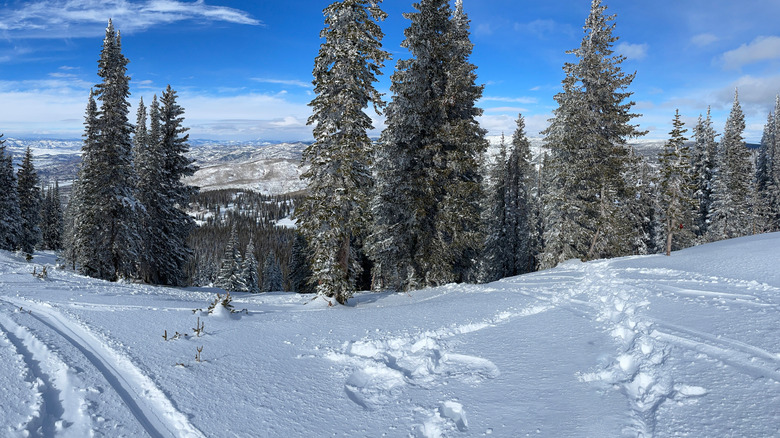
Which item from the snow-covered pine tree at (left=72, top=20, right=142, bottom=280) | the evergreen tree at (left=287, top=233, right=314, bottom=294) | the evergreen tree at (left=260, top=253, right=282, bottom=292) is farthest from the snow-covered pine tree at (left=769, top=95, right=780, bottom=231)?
the snow-covered pine tree at (left=72, top=20, right=142, bottom=280)

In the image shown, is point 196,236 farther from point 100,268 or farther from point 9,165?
point 100,268

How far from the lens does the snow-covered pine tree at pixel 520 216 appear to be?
33.8 meters

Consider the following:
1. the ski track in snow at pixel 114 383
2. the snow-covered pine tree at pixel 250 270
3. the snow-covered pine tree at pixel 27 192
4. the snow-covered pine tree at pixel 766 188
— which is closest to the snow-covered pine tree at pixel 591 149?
the ski track in snow at pixel 114 383

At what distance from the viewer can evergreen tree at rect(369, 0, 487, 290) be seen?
651 inches

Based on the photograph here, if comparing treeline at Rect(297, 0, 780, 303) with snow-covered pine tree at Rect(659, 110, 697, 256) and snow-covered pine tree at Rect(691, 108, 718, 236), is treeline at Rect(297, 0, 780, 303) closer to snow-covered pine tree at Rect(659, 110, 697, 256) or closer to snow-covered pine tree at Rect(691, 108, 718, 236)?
snow-covered pine tree at Rect(659, 110, 697, 256)

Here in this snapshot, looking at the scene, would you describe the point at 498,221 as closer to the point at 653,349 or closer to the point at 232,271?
the point at 653,349

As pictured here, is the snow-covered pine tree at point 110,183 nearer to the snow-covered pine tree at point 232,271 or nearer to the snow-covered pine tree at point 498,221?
the snow-covered pine tree at point 232,271

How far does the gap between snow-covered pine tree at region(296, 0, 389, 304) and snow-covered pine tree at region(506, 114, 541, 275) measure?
2249 cm

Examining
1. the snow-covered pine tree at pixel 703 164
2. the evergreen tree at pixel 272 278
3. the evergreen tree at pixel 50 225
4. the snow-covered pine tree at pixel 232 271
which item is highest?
the snow-covered pine tree at pixel 703 164

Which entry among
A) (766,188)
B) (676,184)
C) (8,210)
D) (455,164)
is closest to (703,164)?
(766,188)

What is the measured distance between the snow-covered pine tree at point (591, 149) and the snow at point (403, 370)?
44.7ft

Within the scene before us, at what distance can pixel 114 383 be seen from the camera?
16.2 ft

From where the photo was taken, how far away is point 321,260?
13930 mm

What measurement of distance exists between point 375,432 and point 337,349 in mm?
2730
